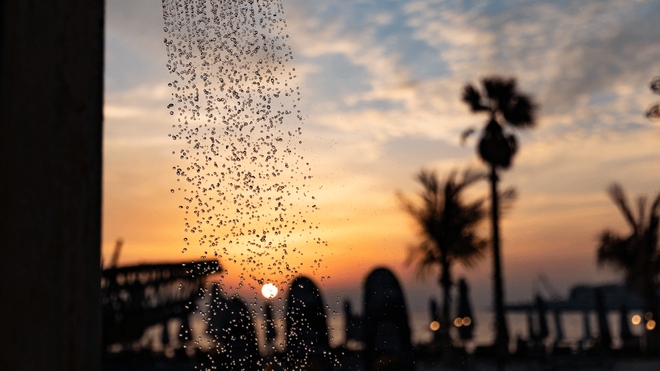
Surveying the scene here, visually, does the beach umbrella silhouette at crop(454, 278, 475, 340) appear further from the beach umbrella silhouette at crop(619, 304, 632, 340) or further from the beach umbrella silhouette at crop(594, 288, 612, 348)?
the beach umbrella silhouette at crop(619, 304, 632, 340)

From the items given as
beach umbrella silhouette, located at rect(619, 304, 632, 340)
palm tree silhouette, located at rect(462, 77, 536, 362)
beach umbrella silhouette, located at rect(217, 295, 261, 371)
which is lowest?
→ beach umbrella silhouette, located at rect(619, 304, 632, 340)

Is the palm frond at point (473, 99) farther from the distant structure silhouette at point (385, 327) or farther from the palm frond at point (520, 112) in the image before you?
the distant structure silhouette at point (385, 327)

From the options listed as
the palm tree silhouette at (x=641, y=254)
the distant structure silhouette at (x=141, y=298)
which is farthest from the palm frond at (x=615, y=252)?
the distant structure silhouette at (x=141, y=298)

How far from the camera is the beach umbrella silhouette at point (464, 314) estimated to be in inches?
1133

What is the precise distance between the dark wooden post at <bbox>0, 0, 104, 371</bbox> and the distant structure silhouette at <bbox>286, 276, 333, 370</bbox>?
892 cm

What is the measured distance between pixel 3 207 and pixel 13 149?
131mm

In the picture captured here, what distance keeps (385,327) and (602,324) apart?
77.3ft

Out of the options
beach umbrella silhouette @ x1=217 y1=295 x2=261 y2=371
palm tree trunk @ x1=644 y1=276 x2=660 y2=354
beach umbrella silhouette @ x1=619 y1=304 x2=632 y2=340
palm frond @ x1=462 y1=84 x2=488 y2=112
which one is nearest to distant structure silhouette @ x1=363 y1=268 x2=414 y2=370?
beach umbrella silhouette @ x1=217 y1=295 x2=261 y2=371

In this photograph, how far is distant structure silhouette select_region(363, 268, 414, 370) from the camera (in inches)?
422

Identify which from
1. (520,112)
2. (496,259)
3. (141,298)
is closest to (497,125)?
(520,112)

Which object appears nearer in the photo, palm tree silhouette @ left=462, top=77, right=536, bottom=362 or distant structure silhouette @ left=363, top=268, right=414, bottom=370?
distant structure silhouette @ left=363, top=268, right=414, bottom=370

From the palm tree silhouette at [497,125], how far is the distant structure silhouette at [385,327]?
16.5m

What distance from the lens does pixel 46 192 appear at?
1502 mm

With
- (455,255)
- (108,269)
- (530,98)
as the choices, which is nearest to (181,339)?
(108,269)
